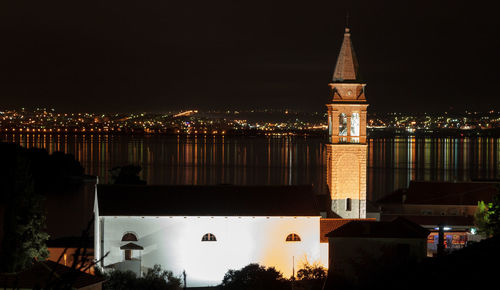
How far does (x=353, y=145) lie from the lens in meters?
31.4

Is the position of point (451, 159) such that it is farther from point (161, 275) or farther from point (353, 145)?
point (161, 275)

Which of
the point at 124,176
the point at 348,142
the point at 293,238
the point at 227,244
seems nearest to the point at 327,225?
the point at 293,238

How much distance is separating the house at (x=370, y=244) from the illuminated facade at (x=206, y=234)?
1.68 metres

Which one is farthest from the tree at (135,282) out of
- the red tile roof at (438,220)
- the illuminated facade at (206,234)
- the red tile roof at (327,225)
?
the red tile roof at (438,220)

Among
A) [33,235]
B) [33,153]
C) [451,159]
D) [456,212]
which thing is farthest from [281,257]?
[451,159]

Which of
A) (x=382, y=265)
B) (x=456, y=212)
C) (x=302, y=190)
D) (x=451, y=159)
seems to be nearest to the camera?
(x=382, y=265)

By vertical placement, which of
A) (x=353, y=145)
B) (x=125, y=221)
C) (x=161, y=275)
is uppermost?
(x=353, y=145)

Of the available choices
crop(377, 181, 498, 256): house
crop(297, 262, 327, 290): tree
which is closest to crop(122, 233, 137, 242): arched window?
crop(297, 262, 327, 290): tree

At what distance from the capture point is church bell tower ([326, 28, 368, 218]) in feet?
103

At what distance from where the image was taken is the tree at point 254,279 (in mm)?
24312

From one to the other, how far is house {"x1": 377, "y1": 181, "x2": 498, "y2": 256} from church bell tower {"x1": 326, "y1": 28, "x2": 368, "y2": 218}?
311 inches

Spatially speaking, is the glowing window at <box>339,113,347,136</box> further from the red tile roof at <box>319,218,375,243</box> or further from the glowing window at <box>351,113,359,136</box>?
the red tile roof at <box>319,218,375,243</box>

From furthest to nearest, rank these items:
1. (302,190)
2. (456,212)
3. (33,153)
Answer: (33,153)
(456,212)
(302,190)

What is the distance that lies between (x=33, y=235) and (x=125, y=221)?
3.75 meters
